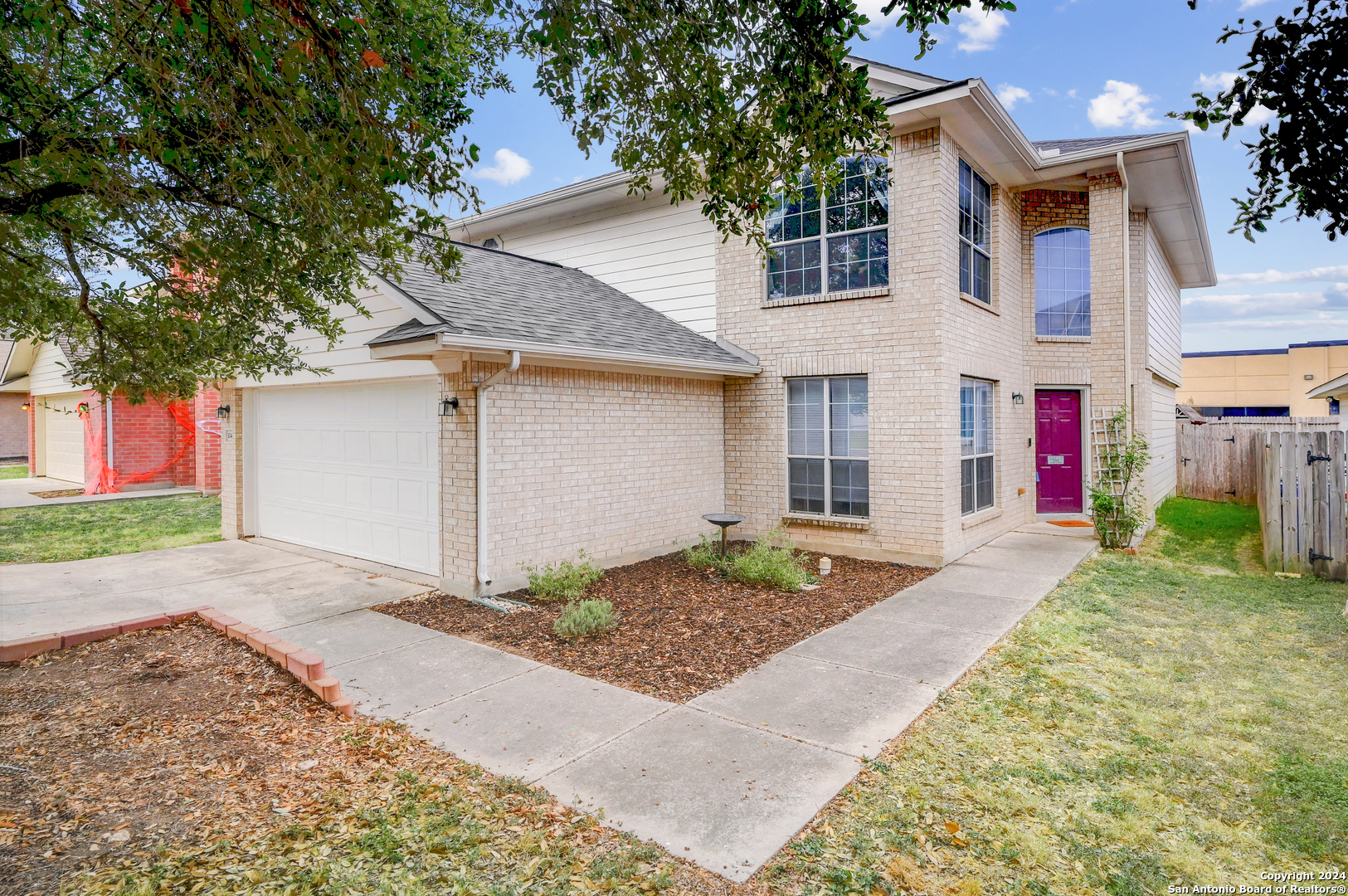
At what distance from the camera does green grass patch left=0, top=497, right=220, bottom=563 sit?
10.2m

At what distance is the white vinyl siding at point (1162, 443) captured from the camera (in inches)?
515

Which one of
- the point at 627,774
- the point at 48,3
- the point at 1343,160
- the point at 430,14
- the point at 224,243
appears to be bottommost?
the point at 627,774

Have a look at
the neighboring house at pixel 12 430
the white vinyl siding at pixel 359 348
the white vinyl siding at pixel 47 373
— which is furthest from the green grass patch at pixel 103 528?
the neighboring house at pixel 12 430

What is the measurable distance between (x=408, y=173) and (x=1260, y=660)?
23.4 feet

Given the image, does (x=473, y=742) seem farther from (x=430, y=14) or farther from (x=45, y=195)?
(x=430, y=14)

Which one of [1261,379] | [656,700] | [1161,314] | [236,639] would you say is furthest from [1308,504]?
[1261,379]

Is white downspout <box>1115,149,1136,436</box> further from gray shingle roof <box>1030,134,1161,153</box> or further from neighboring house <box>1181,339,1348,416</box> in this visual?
neighboring house <box>1181,339,1348,416</box>

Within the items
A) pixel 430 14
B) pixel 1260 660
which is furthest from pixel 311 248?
pixel 1260 660

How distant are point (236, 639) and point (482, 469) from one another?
8.55 feet

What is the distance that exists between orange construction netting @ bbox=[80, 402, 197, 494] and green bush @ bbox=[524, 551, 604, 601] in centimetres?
1374

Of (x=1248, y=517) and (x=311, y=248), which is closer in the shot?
(x=311, y=248)

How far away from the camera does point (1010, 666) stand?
5531mm

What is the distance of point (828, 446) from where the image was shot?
393 inches

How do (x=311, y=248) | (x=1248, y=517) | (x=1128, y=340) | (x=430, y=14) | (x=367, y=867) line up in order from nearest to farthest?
(x=367, y=867), (x=430, y=14), (x=311, y=248), (x=1128, y=340), (x=1248, y=517)
